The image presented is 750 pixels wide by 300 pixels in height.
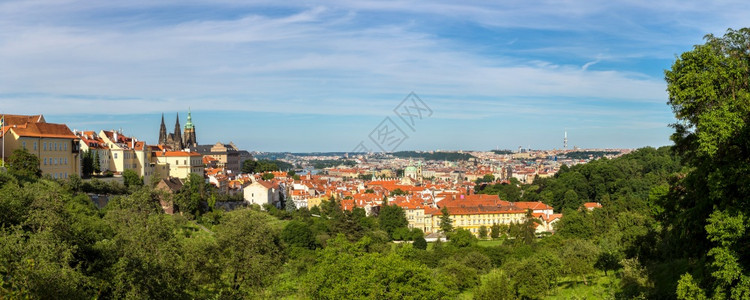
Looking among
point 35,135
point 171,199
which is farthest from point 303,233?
point 35,135

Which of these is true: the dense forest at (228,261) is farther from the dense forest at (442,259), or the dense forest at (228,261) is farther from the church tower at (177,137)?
the church tower at (177,137)

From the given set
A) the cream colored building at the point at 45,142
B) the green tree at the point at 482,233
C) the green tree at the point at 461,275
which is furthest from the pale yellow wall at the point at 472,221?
the cream colored building at the point at 45,142

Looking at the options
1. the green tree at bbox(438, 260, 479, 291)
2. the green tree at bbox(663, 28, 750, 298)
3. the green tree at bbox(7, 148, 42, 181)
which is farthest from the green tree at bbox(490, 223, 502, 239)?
the green tree at bbox(663, 28, 750, 298)

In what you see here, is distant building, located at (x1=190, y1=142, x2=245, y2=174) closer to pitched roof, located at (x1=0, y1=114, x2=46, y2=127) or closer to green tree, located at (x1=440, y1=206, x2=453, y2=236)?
green tree, located at (x1=440, y1=206, x2=453, y2=236)

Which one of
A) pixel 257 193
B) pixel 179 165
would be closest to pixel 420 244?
pixel 257 193

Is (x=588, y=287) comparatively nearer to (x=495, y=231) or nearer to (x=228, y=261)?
(x=228, y=261)

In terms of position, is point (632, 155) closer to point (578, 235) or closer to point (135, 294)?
point (578, 235)
